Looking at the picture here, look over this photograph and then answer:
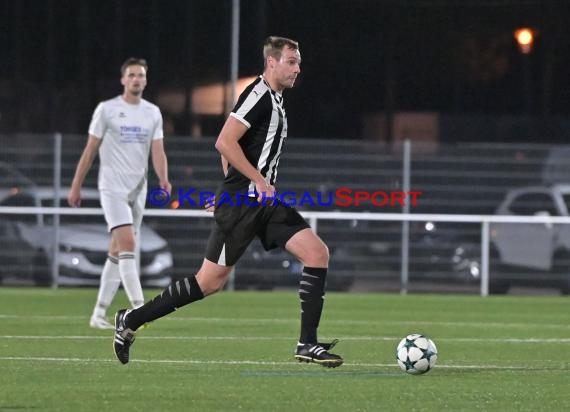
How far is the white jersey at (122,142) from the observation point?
44.7 feet

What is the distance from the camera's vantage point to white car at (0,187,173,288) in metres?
22.0

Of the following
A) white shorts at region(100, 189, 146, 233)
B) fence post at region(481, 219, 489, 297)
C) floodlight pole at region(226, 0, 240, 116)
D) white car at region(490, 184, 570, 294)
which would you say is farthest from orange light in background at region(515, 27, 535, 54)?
white shorts at region(100, 189, 146, 233)

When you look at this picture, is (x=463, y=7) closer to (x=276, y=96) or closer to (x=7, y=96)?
(x=7, y=96)

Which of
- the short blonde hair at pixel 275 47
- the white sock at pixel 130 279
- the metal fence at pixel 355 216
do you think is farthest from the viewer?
the metal fence at pixel 355 216

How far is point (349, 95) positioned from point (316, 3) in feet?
4.93

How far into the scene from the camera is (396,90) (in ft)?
84.1

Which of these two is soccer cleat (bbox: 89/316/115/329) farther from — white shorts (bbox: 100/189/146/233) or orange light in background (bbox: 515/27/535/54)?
orange light in background (bbox: 515/27/535/54)

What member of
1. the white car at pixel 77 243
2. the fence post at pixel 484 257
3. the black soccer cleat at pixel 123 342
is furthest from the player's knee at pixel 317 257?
the fence post at pixel 484 257

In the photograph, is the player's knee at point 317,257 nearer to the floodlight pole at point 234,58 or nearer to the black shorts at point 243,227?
the black shorts at point 243,227

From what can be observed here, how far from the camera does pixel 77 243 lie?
22.1 m

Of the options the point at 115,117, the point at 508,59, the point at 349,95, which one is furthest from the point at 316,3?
the point at 115,117

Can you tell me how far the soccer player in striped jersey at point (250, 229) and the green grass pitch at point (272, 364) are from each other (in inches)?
11.5

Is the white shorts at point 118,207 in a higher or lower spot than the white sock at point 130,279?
higher

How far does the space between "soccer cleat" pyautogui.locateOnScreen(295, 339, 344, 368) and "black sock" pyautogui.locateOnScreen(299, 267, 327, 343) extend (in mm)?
87
